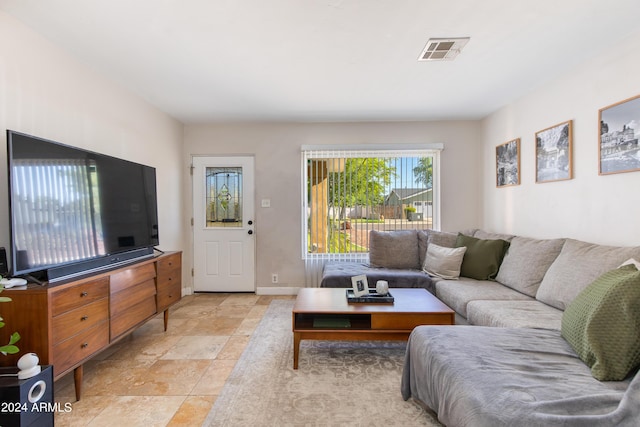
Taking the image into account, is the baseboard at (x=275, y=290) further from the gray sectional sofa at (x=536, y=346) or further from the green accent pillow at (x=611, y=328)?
the green accent pillow at (x=611, y=328)

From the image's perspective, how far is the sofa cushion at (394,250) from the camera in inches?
142

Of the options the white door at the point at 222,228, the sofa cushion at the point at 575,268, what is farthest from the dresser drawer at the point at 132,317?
the sofa cushion at the point at 575,268

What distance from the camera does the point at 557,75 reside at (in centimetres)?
272

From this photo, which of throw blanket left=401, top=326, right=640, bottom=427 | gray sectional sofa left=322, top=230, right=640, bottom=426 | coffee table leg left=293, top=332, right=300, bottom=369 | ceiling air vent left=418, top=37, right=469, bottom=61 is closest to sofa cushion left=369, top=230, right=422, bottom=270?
gray sectional sofa left=322, top=230, right=640, bottom=426

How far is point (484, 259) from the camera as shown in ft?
10.1

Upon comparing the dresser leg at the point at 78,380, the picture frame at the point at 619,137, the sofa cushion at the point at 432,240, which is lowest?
the dresser leg at the point at 78,380

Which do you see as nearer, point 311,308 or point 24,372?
point 24,372

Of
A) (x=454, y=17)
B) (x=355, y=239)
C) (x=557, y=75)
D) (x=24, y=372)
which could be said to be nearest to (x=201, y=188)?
(x=355, y=239)

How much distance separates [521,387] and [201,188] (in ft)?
13.2

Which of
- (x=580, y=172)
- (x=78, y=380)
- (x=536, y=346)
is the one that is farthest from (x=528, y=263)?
(x=78, y=380)

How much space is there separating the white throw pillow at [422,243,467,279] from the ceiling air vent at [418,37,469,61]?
1.89m

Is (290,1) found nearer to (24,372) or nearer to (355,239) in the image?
(24,372)

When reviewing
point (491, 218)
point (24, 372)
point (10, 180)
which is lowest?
point (24, 372)

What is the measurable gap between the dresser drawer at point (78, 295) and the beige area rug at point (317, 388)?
3.33ft
